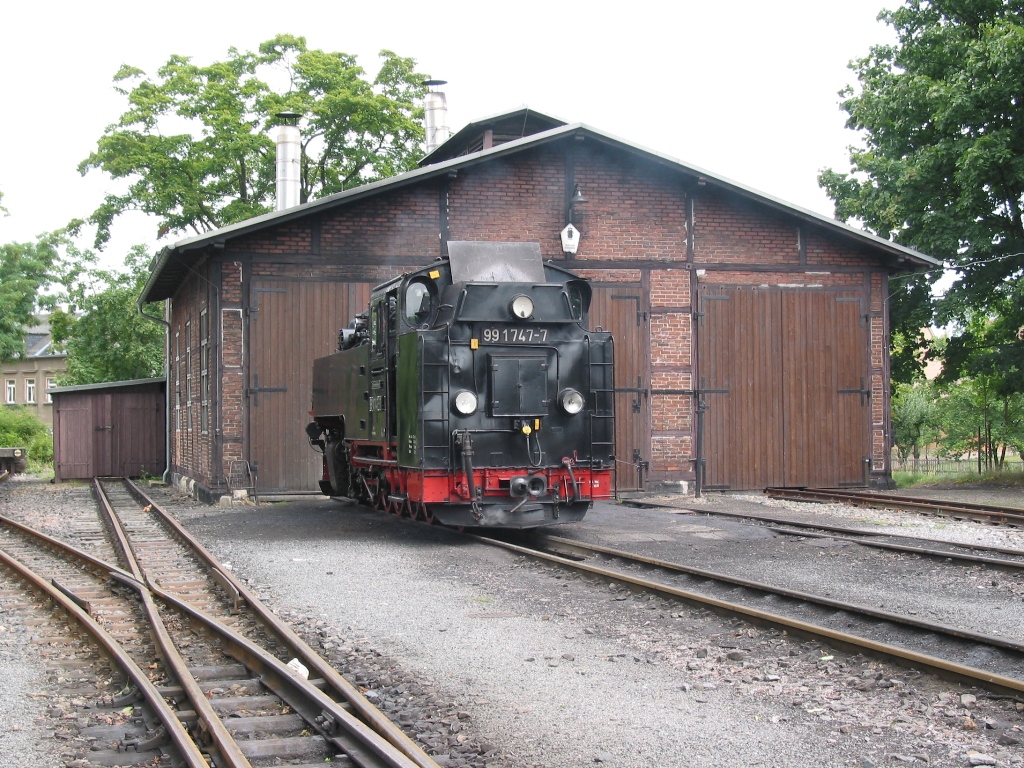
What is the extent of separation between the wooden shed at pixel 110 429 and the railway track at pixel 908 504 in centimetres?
1640

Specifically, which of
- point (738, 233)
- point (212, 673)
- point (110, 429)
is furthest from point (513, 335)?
point (110, 429)

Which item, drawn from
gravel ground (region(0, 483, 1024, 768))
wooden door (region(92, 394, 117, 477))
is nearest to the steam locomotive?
gravel ground (region(0, 483, 1024, 768))

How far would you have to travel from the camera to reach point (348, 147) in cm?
3606

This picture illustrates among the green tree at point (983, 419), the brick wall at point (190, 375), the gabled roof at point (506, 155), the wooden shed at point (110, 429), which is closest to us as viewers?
the gabled roof at point (506, 155)

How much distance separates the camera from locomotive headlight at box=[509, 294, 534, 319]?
10836mm

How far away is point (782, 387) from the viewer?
58.5ft

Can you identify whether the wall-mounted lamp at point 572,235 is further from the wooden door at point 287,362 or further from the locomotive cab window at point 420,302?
Result: the locomotive cab window at point 420,302

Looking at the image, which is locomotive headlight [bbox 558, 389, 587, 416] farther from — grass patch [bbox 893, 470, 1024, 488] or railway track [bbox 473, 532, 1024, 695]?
grass patch [bbox 893, 470, 1024, 488]

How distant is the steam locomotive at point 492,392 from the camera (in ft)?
34.7

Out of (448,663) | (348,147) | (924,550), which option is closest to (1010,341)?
(924,550)

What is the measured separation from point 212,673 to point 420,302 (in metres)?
6.06

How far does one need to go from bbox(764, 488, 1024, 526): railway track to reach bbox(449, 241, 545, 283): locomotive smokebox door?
6.38m

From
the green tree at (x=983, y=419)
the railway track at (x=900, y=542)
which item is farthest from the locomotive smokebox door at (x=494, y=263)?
the green tree at (x=983, y=419)

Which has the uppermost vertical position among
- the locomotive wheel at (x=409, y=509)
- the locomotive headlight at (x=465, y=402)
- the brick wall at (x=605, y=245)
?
the brick wall at (x=605, y=245)
